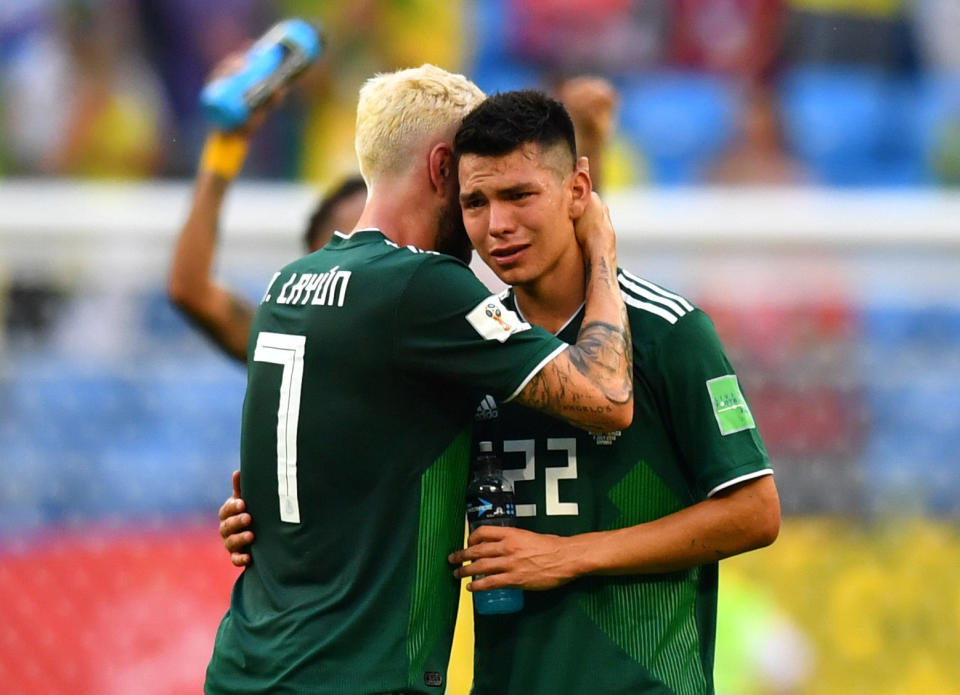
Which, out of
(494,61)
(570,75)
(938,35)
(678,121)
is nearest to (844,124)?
(938,35)

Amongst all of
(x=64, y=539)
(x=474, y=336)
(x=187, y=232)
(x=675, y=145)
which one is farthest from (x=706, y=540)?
(x=675, y=145)

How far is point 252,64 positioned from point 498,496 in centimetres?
234

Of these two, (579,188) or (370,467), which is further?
(579,188)

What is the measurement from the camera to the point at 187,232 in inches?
201

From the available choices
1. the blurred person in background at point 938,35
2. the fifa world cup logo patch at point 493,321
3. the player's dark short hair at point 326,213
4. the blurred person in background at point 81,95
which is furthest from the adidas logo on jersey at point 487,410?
the blurred person in background at point 938,35

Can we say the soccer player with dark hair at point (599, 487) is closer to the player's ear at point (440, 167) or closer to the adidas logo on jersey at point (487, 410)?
the adidas logo on jersey at point (487, 410)

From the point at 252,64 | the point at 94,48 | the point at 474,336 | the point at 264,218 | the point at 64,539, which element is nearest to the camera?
the point at 474,336

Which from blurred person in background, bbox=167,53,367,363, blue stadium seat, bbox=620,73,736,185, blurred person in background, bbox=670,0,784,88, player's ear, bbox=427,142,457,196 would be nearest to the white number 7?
player's ear, bbox=427,142,457,196

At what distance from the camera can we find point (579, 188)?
135 inches

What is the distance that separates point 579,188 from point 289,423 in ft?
2.95

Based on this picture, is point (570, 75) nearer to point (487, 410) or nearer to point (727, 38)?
point (727, 38)

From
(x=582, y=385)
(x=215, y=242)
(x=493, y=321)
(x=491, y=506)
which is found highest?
(x=215, y=242)

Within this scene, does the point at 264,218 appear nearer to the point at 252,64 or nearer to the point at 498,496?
the point at 252,64

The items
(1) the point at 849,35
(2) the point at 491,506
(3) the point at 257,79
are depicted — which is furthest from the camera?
(1) the point at 849,35
